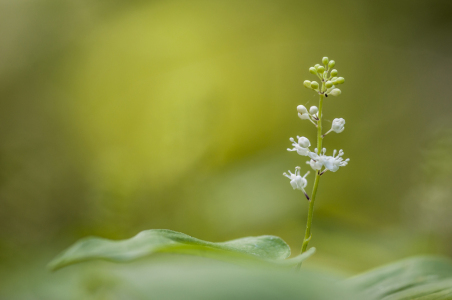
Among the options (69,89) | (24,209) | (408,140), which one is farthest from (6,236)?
(408,140)

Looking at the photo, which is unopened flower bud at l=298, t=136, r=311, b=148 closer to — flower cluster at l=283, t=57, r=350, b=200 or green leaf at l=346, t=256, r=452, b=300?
flower cluster at l=283, t=57, r=350, b=200

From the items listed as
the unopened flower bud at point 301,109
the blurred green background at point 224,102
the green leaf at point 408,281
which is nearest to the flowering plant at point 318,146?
the unopened flower bud at point 301,109

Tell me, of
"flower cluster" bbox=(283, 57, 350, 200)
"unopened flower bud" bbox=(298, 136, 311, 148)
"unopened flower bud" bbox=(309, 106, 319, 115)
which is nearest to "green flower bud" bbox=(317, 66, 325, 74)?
"flower cluster" bbox=(283, 57, 350, 200)

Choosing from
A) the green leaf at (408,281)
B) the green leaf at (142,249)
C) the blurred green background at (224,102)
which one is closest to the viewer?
the green leaf at (142,249)

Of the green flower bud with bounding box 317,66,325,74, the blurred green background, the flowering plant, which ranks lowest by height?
the flowering plant

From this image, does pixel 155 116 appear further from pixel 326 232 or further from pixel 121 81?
pixel 326 232

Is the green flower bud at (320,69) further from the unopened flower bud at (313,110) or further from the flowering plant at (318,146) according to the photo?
the unopened flower bud at (313,110)

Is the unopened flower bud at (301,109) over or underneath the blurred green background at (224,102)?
underneath
